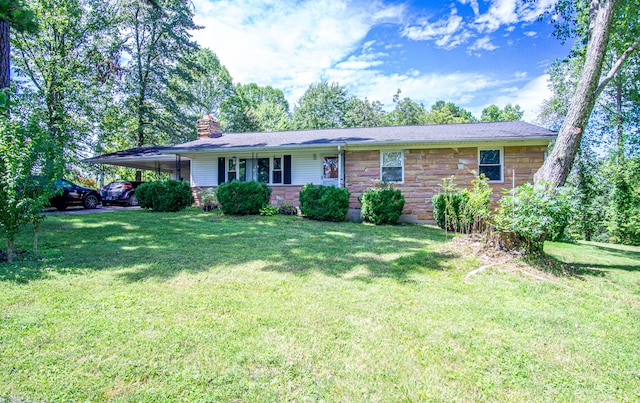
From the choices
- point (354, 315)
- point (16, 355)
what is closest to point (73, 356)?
point (16, 355)

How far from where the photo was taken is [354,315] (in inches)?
116

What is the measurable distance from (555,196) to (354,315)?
380 cm

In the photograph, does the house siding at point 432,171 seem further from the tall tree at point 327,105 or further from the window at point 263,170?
the tall tree at point 327,105

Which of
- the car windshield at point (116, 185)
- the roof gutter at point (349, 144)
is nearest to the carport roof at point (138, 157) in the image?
the car windshield at point (116, 185)

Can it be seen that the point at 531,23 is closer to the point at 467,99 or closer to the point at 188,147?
the point at 188,147

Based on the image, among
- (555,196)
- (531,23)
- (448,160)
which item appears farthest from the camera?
(531,23)

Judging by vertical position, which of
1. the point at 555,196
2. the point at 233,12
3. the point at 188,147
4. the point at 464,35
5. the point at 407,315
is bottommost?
the point at 407,315

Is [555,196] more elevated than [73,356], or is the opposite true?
[555,196]

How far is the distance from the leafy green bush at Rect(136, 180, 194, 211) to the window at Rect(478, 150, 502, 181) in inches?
418

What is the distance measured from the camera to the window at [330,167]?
1213 centimetres

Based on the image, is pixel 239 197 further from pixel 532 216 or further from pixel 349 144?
pixel 532 216

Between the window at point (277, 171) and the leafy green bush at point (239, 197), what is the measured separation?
2461mm

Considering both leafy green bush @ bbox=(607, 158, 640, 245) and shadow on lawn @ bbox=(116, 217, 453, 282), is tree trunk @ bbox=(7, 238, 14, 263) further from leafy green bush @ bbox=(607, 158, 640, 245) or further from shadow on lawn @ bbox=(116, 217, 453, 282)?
leafy green bush @ bbox=(607, 158, 640, 245)

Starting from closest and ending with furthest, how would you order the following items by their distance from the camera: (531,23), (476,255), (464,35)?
(476,255)
(531,23)
(464,35)
